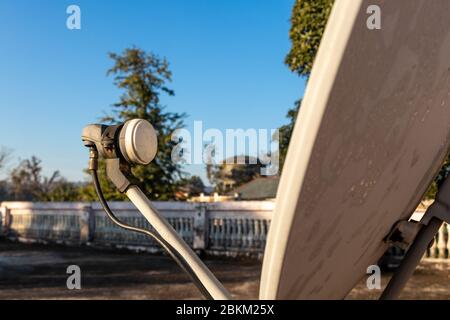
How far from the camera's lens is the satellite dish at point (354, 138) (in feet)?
2.32

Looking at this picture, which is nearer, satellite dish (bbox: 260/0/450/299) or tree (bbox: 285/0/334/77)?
satellite dish (bbox: 260/0/450/299)

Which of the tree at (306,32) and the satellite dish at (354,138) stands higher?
the tree at (306,32)

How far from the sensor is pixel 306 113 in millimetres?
712

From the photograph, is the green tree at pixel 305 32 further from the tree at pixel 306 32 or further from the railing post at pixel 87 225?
the railing post at pixel 87 225

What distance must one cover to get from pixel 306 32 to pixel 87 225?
325 inches

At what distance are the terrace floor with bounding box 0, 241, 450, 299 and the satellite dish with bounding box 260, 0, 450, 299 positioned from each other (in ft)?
16.4

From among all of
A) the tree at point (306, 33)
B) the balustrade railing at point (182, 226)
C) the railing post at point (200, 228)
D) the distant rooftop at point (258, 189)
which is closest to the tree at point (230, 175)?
the distant rooftop at point (258, 189)

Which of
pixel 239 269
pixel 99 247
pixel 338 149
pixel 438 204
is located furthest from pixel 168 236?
pixel 99 247

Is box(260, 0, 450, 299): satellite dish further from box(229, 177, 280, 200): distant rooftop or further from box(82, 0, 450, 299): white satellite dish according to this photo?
box(229, 177, 280, 200): distant rooftop

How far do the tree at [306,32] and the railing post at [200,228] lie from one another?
4340 millimetres

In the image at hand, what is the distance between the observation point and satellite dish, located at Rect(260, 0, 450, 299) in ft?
2.32

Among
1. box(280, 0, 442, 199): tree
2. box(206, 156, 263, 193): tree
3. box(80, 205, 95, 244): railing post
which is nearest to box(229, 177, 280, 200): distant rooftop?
box(206, 156, 263, 193): tree

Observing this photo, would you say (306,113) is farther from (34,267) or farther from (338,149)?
(34,267)
